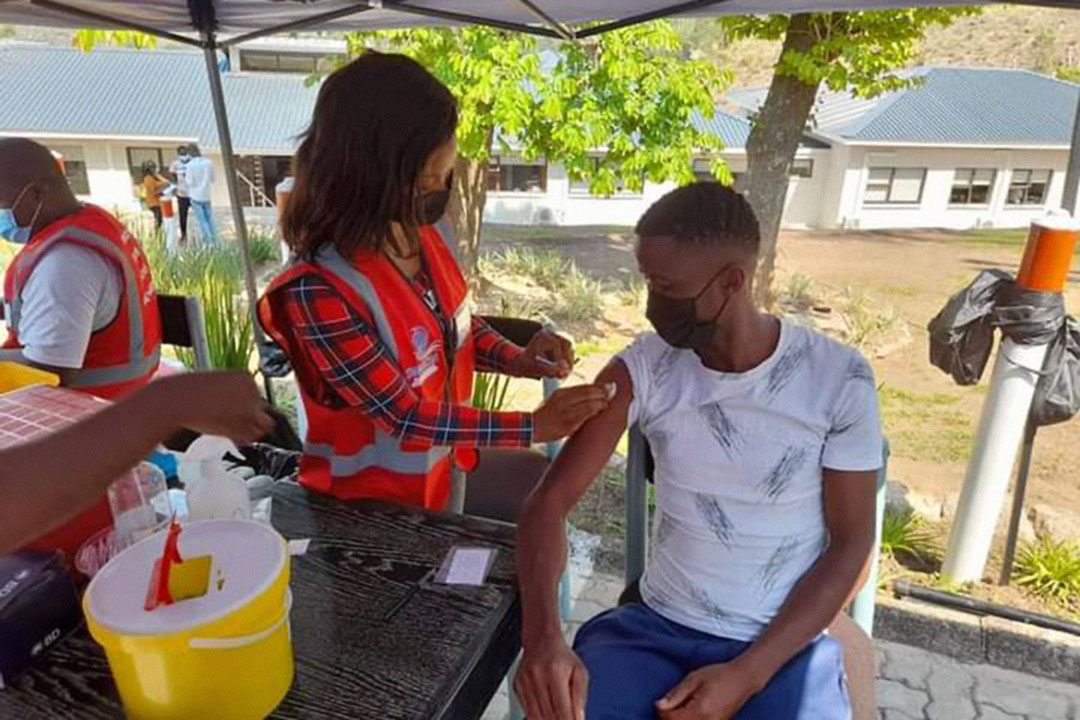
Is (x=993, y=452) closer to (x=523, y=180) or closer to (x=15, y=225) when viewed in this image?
(x=15, y=225)

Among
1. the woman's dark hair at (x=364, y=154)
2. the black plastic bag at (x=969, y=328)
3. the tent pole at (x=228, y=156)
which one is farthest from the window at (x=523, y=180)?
the woman's dark hair at (x=364, y=154)

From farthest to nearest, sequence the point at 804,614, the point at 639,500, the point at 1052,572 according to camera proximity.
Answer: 1. the point at 1052,572
2. the point at 639,500
3. the point at 804,614

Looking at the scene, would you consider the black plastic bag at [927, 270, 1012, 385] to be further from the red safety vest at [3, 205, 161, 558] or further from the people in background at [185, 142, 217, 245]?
the people in background at [185, 142, 217, 245]

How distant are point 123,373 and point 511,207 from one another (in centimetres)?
1959

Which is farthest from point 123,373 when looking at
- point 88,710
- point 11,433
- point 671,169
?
point 671,169

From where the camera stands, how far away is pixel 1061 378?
2559 mm

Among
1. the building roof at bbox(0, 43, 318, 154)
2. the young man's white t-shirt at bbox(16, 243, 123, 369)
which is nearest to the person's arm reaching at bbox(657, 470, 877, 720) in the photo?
the young man's white t-shirt at bbox(16, 243, 123, 369)

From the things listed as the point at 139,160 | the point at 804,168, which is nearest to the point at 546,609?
the point at 804,168

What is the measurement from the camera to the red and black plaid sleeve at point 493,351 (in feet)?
6.35

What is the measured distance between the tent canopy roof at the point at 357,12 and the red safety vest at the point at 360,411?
1.50m

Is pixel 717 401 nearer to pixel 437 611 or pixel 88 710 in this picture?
pixel 437 611

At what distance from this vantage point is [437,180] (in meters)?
1.59

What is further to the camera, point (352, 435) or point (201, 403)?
point (352, 435)

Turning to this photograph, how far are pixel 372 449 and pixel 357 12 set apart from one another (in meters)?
2.20
